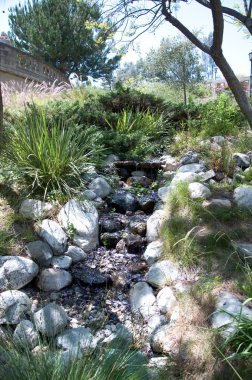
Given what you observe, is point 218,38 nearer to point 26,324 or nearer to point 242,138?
point 242,138

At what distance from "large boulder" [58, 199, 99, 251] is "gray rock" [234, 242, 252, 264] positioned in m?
1.47

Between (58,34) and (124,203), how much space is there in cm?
1630

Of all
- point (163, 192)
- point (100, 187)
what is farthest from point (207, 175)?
point (100, 187)

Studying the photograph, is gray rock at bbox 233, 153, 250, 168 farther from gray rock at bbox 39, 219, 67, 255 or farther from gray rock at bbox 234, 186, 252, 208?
gray rock at bbox 39, 219, 67, 255

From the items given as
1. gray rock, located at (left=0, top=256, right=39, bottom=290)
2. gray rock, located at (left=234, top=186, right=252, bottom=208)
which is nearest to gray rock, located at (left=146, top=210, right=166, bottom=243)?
gray rock, located at (left=234, top=186, right=252, bottom=208)

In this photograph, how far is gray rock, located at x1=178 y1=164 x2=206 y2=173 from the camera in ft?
17.0

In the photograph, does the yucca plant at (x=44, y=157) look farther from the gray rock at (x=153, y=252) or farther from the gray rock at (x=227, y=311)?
the gray rock at (x=227, y=311)

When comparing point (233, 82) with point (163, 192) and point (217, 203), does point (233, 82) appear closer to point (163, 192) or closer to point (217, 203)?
point (217, 203)

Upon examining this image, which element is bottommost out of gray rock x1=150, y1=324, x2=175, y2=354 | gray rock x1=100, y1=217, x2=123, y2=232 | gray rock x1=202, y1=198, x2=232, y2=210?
gray rock x1=150, y1=324, x2=175, y2=354

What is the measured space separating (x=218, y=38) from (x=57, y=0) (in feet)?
54.0

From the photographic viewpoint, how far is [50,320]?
2.94 m

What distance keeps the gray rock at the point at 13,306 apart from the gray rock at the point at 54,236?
0.73m

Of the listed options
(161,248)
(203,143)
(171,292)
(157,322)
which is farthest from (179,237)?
(203,143)

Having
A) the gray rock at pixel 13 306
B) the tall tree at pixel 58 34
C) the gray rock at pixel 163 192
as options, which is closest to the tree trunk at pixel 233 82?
the gray rock at pixel 163 192
